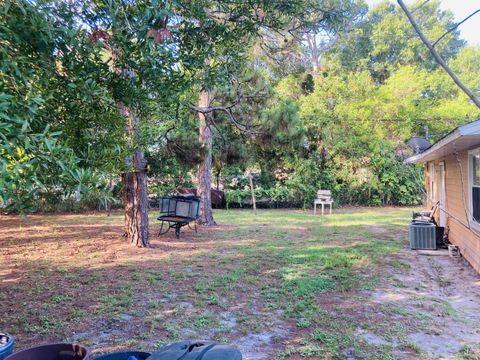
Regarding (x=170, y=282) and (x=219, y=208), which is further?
(x=219, y=208)

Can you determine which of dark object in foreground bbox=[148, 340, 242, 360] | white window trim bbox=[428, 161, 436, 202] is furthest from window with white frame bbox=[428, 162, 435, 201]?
dark object in foreground bbox=[148, 340, 242, 360]

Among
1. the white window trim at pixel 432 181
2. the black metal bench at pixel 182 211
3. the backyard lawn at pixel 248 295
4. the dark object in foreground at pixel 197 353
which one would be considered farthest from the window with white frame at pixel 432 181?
the dark object in foreground at pixel 197 353

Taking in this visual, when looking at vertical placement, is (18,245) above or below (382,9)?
below

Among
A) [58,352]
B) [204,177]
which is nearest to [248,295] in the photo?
[58,352]

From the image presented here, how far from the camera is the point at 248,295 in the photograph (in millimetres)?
4875

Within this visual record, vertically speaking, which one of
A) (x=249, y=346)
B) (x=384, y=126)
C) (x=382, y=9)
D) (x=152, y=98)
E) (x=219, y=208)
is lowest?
(x=249, y=346)

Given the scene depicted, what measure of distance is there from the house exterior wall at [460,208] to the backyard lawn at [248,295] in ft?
1.15

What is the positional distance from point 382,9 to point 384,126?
45.2 ft

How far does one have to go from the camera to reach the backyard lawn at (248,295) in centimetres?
351

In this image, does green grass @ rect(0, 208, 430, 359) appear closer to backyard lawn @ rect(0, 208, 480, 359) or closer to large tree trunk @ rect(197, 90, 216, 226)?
backyard lawn @ rect(0, 208, 480, 359)

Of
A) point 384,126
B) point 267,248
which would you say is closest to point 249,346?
point 267,248

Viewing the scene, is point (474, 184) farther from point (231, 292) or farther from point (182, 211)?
point (182, 211)

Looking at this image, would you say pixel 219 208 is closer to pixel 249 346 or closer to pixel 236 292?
pixel 236 292

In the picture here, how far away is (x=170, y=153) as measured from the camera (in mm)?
8531
